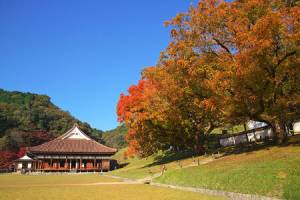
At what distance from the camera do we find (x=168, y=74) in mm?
24594

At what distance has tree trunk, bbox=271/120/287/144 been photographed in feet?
69.1

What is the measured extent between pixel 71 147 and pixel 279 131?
45.7 m

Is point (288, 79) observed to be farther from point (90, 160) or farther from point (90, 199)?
point (90, 160)

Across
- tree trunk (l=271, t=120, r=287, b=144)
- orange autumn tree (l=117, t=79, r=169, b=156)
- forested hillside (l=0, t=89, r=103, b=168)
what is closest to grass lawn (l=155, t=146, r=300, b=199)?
tree trunk (l=271, t=120, r=287, b=144)

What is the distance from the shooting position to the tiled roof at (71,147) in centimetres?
5491

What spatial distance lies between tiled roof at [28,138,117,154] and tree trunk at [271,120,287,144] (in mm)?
40568

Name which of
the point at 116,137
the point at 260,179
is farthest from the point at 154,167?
the point at 116,137

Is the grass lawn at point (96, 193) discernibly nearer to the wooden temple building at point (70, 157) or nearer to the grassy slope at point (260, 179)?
the grassy slope at point (260, 179)

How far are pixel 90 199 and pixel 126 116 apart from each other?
22947mm

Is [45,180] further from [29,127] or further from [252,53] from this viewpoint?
[29,127]

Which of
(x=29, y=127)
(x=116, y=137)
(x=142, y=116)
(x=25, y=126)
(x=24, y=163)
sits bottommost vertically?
(x=24, y=163)

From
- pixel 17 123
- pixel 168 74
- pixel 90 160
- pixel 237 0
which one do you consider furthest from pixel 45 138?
pixel 237 0

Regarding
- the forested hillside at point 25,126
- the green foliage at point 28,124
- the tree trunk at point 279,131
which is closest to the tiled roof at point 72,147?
the forested hillside at point 25,126

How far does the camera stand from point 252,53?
17266mm
